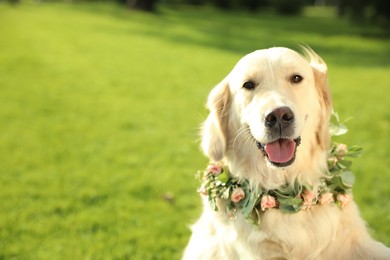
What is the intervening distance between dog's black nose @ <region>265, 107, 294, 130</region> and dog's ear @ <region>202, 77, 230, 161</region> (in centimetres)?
49

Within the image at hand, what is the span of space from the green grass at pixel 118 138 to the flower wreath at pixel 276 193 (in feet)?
3.26

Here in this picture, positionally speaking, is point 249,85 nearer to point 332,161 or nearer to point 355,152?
point 332,161

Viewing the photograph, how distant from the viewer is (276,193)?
2973 mm

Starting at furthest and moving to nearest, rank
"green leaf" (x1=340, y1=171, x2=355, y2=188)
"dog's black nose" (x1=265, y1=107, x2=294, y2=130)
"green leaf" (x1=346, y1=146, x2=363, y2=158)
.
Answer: "green leaf" (x1=346, y1=146, x2=363, y2=158), "green leaf" (x1=340, y1=171, x2=355, y2=188), "dog's black nose" (x1=265, y1=107, x2=294, y2=130)

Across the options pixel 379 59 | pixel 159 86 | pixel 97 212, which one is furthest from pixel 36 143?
pixel 379 59

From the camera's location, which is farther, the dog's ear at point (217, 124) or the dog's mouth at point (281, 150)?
the dog's ear at point (217, 124)

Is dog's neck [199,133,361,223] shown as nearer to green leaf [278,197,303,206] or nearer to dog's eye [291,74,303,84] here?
green leaf [278,197,303,206]

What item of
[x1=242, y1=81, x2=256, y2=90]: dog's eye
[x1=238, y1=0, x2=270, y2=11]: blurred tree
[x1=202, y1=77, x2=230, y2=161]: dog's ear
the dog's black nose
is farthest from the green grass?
[x1=238, y1=0, x2=270, y2=11]: blurred tree

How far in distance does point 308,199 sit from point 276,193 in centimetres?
21

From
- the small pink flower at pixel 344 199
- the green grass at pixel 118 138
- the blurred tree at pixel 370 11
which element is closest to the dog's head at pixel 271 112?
the small pink flower at pixel 344 199

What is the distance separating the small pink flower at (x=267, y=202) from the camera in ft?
9.32

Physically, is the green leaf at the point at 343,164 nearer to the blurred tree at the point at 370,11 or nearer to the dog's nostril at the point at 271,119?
the dog's nostril at the point at 271,119

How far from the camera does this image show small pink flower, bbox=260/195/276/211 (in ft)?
9.32

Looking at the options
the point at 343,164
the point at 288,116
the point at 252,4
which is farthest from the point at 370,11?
the point at 288,116
